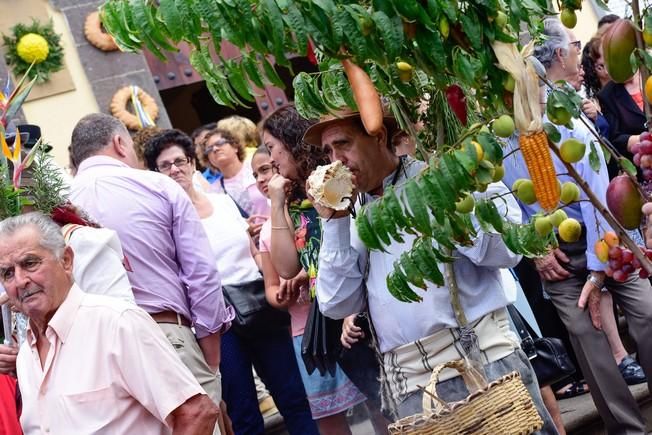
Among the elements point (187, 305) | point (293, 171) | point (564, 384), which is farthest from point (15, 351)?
point (564, 384)

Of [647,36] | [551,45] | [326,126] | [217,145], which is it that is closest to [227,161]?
[217,145]

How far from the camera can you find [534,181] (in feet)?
8.46

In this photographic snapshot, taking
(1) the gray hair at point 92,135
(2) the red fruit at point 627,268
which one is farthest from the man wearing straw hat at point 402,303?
(1) the gray hair at point 92,135

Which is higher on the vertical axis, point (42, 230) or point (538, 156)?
point (42, 230)

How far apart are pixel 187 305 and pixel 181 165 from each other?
1.40 meters

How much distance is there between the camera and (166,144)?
23.0ft

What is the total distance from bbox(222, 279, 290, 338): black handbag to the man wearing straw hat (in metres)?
2.29

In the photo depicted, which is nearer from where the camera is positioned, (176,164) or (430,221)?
(430,221)

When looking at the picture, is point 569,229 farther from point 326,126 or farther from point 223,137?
point 223,137

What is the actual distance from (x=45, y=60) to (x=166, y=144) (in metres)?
3.43

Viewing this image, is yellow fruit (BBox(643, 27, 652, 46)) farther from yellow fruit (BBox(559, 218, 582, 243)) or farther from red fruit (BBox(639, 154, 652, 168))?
yellow fruit (BBox(559, 218, 582, 243))

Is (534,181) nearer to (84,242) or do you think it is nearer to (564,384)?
(84,242)

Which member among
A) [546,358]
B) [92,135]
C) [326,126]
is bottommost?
[546,358]

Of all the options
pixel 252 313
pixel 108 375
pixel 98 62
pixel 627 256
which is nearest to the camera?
pixel 627 256
